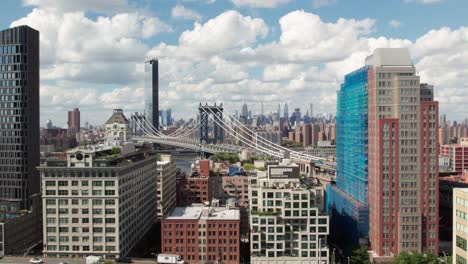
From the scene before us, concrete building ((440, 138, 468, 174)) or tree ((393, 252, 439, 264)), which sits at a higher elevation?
concrete building ((440, 138, 468, 174))

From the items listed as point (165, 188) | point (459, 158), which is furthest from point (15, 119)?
point (459, 158)

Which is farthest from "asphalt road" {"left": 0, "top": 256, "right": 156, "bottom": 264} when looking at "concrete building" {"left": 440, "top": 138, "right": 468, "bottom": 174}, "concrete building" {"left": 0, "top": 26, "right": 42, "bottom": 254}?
"concrete building" {"left": 440, "top": 138, "right": 468, "bottom": 174}

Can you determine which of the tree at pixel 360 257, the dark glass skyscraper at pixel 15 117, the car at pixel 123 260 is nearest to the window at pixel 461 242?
the tree at pixel 360 257

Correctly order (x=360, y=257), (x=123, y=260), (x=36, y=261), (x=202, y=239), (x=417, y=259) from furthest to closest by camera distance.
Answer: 1. (x=360, y=257)
2. (x=202, y=239)
3. (x=123, y=260)
4. (x=36, y=261)
5. (x=417, y=259)

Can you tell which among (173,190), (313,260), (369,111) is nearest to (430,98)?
(369,111)

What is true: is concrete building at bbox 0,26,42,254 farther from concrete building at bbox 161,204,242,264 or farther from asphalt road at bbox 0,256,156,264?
concrete building at bbox 161,204,242,264

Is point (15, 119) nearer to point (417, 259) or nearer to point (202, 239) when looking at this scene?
point (202, 239)

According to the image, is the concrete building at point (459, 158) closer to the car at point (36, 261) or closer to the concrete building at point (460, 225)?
the concrete building at point (460, 225)
